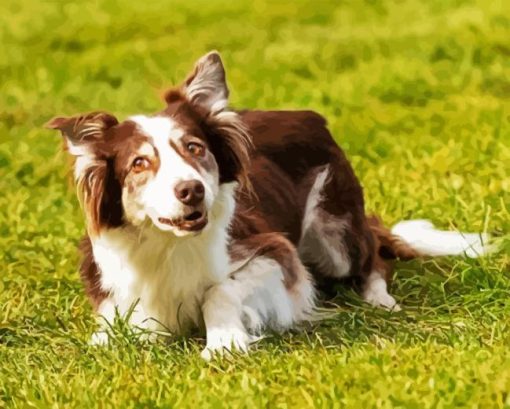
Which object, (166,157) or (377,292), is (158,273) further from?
(377,292)

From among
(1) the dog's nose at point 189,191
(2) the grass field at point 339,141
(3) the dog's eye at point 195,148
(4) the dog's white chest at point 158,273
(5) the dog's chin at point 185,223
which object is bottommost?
(2) the grass field at point 339,141

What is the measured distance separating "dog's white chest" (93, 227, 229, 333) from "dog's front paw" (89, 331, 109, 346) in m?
0.08

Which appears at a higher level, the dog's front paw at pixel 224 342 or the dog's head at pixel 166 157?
the dog's head at pixel 166 157

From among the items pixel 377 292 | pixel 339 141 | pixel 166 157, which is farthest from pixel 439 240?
pixel 339 141

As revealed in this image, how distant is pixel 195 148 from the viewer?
5570 millimetres

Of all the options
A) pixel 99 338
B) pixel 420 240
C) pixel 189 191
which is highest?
pixel 189 191

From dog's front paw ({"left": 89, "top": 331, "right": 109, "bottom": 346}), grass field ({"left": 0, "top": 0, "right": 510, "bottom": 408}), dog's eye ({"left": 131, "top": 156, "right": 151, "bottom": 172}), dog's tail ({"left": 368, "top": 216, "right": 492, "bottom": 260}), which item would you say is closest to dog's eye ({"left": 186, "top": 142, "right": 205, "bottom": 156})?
dog's eye ({"left": 131, "top": 156, "right": 151, "bottom": 172})

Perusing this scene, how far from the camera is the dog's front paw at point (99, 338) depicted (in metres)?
5.81

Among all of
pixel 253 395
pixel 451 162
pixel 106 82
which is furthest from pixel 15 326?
pixel 106 82

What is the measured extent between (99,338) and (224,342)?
562 mm

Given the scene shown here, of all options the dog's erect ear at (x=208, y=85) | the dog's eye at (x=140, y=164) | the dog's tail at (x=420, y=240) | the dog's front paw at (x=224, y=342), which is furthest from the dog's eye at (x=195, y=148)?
the dog's tail at (x=420, y=240)

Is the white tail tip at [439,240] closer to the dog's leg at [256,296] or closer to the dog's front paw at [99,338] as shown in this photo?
the dog's leg at [256,296]

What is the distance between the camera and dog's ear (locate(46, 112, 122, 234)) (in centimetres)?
562

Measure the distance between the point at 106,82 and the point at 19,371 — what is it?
7588 millimetres
